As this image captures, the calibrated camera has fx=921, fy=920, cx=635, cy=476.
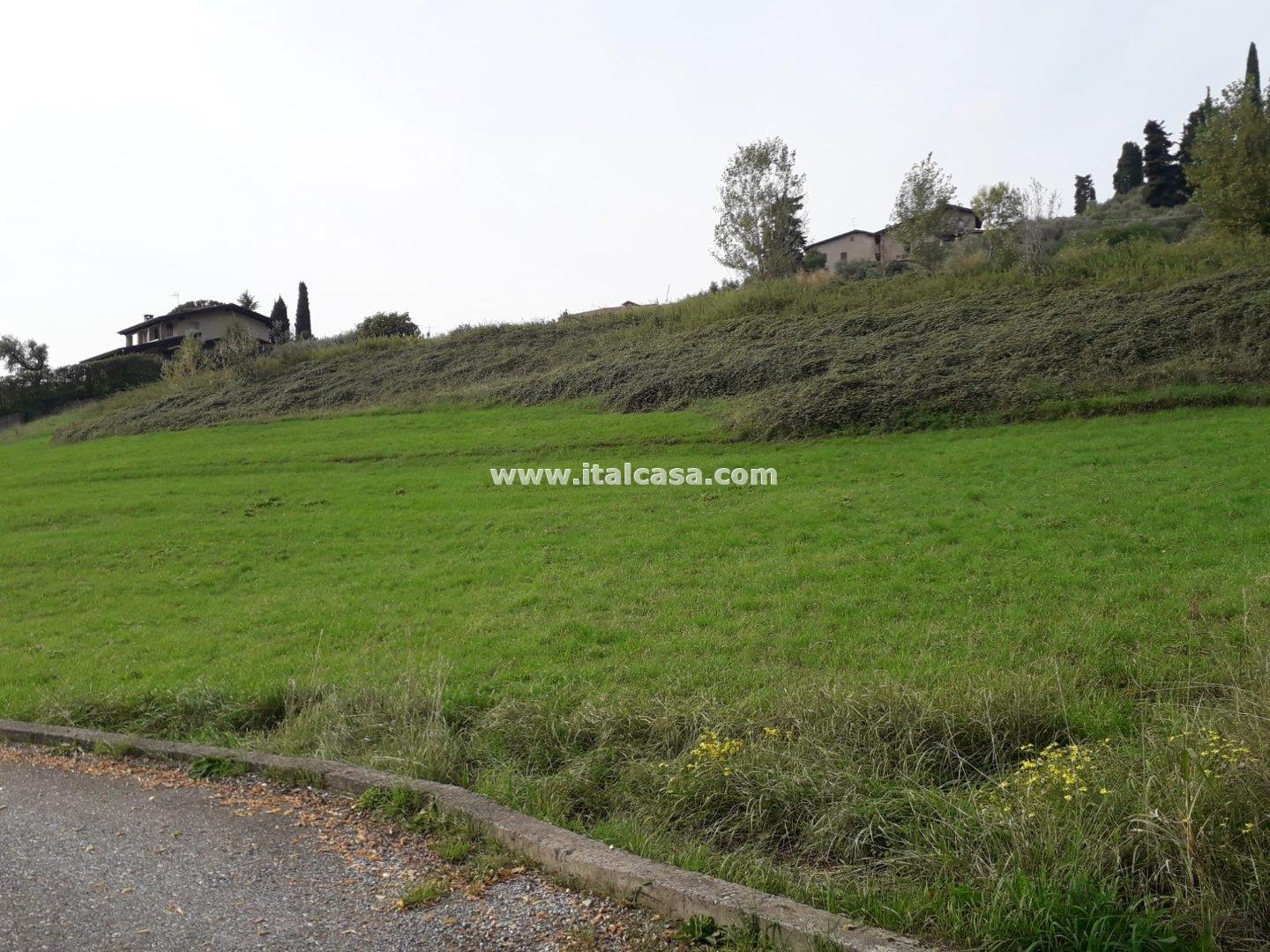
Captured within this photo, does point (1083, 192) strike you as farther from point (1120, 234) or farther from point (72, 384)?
point (72, 384)

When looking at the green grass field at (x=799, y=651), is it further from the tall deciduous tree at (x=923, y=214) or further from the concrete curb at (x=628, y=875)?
the tall deciduous tree at (x=923, y=214)

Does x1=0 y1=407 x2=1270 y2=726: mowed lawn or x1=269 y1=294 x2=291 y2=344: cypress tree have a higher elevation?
x1=269 y1=294 x2=291 y2=344: cypress tree

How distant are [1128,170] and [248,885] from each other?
271 ft

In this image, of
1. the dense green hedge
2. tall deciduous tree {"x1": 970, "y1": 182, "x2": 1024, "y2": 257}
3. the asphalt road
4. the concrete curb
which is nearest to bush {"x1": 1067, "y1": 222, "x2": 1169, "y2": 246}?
tall deciduous tree {"x1": 970, "y1": 182, "x2": 1024, "y2": 257}

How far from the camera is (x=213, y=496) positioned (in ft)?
71.4

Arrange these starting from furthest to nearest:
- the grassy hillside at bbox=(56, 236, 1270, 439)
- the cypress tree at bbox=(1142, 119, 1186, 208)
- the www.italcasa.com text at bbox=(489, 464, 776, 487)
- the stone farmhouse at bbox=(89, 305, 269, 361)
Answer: the stone farmhouse at bbox=(89, 305, 269, 361) → the cypress tree at bbox=(1142, 119, 1186, 208) → the grassy hillside at bbox=(56, 236, 1270, 439) → the www.italcasa.com text at bbox=(489, 464, 776, 487)

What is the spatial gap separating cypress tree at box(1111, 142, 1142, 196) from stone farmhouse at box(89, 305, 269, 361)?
6637 centimetres

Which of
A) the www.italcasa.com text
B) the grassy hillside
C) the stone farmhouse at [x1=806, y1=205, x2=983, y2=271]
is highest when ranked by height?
the stone farmhouse at [x1=806, y1=205, x2=983, y2=271]

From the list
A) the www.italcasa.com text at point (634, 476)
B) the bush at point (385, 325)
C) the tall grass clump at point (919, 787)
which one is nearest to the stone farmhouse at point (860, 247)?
the bush at point (385, 325)

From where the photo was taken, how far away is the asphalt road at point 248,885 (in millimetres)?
4195

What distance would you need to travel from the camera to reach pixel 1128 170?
236 feet

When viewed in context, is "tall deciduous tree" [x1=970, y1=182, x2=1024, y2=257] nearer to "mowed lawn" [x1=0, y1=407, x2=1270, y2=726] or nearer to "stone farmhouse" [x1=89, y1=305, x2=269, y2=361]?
"mowed lawn" [x1=0, y1=407, x2=1270, y2=726]

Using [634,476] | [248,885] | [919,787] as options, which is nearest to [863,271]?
[634,476]

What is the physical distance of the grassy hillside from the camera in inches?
850
